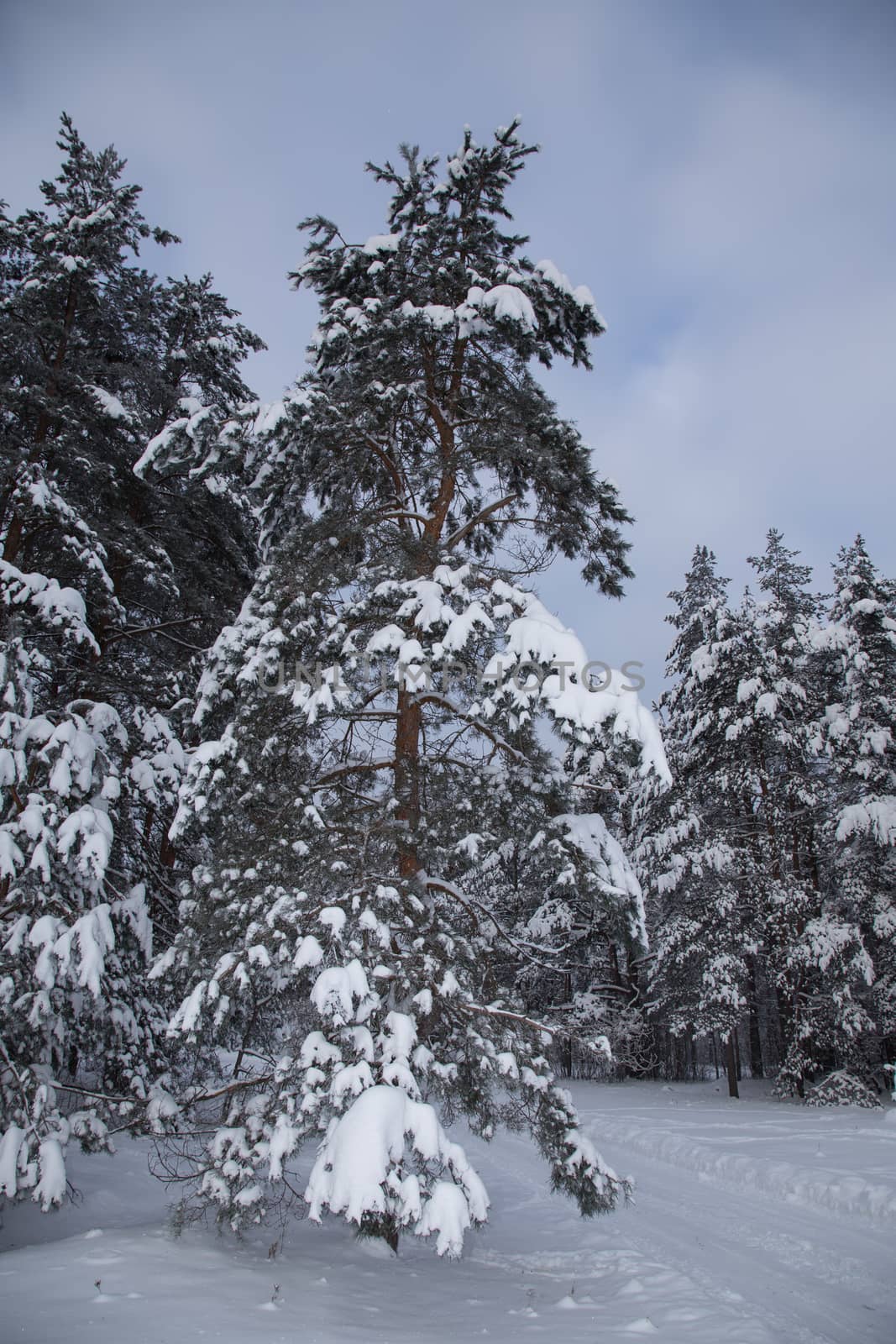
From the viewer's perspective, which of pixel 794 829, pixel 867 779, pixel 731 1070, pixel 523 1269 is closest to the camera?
pixel 523 1269

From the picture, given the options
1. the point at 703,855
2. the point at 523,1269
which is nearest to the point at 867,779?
the point at 703,855

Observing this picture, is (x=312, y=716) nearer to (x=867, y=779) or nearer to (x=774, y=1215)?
(x=774, y=1215)

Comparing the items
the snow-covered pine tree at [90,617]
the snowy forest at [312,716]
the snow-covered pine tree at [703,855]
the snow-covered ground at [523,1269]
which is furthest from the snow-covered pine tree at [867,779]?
the snow-covered pine tree at [90,617]

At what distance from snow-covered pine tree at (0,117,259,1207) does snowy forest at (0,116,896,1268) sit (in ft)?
0.18

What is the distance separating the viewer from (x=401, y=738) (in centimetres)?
768

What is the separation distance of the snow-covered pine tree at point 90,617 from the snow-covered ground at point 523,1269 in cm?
133

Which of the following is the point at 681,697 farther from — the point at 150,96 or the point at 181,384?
the point at 150,96

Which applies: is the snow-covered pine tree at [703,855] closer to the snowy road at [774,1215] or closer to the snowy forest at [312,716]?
the snowy road at [774,1215]

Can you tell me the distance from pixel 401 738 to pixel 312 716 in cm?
161

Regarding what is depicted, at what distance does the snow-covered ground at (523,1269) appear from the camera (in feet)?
15.2

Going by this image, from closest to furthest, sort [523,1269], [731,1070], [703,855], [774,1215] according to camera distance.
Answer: [523,1269], [774,1215], [703,855], [731,1070]

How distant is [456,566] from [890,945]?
50.4 ft

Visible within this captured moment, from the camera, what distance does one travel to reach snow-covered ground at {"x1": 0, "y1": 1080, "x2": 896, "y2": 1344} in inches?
182

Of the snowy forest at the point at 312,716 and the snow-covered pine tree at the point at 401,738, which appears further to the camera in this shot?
the snowy forest at the point at 312,716
